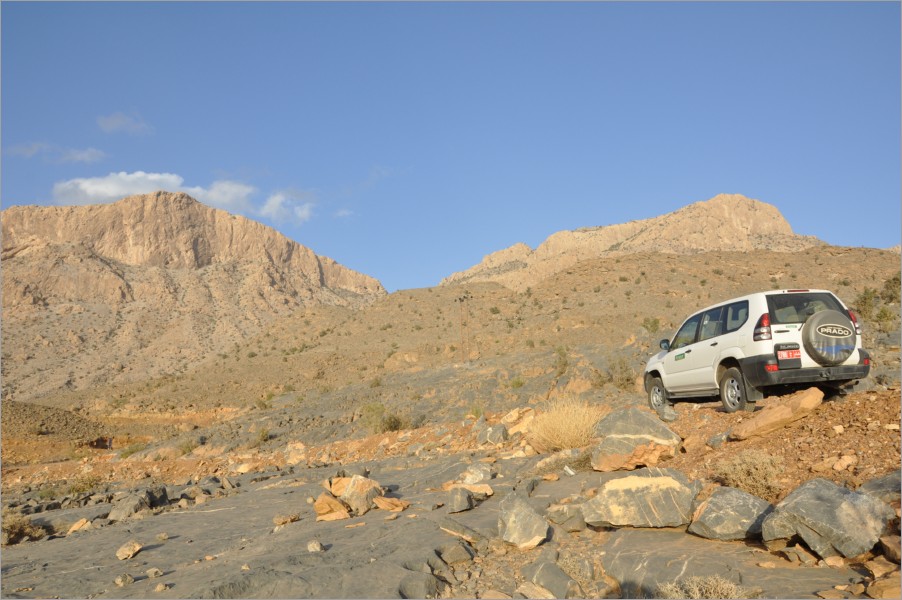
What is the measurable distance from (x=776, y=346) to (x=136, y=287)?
9694cm

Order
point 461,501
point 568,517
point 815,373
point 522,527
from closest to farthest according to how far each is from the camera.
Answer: point 522,527 → point 568,517 → point 461,501 → point 815,373

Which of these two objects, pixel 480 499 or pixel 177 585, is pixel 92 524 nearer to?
pixel 177 585

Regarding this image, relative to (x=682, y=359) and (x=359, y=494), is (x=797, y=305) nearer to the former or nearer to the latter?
(x=682, y=359)

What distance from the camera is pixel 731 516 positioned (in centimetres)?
532

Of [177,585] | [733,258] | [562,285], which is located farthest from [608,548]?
[733,258]

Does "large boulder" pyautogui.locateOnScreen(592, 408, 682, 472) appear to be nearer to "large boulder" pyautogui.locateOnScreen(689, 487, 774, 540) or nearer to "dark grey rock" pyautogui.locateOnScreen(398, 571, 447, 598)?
"large boulder" pyautogui.locateOnScreen(689, 487, 774, 540)

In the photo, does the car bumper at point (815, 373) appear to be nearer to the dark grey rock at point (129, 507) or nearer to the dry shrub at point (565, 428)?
the dry shrub at point (565, 428)

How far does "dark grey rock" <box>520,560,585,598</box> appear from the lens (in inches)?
192

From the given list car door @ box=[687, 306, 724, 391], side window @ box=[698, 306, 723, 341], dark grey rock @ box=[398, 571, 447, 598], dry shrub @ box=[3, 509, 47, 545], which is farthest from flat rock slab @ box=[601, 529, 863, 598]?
dry shrub @ box=[3, 509, 47, 545]

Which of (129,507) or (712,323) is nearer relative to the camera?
(712,323)

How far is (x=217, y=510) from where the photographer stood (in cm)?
1063

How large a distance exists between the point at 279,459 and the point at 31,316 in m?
76.3

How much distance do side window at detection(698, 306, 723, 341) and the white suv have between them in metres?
0.02

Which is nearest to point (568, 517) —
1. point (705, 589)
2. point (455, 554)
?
point (455, 554)
